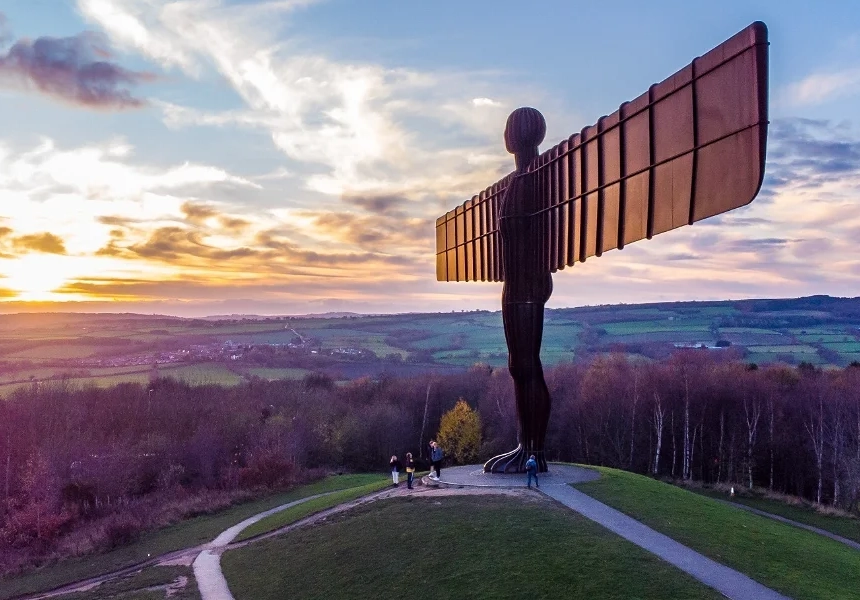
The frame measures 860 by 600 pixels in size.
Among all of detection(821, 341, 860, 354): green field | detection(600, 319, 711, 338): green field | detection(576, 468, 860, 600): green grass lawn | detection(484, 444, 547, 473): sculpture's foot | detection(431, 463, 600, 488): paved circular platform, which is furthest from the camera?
detection(600, 319, 711, 338): green field

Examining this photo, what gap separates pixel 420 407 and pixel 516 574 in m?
60.6

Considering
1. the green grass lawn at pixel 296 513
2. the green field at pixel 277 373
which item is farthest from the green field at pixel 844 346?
the green grass lawn at pixel 296 513

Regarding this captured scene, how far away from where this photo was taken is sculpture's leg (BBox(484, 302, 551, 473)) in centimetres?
2345

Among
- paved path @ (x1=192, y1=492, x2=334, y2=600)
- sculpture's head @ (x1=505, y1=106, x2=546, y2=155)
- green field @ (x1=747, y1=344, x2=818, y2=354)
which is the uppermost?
sculpture's head @ (x1=505, y1=106, x2=546, y2=155)

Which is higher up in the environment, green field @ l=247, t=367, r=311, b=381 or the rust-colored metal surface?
the rust-colored metal surface

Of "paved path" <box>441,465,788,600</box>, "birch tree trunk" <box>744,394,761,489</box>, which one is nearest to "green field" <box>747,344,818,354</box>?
"birch tree trunk" <box>744,394,761,489</box>

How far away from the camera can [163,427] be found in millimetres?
67562

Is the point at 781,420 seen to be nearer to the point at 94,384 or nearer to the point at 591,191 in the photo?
the point at 591,191

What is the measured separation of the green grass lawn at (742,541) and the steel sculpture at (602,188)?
381cm

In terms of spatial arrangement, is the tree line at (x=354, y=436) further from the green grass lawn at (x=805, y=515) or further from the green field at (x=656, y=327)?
Result: the green field at (x=656, y=327)

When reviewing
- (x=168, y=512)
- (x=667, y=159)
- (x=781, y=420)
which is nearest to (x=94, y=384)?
(x=168, y=512)

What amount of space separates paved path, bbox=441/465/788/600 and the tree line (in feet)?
60.4

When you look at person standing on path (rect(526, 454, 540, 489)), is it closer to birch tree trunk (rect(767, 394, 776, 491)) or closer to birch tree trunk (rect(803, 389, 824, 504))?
birch tree trunk (rect(803, 389, 824, 504))

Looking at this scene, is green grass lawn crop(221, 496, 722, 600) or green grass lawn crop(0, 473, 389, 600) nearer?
green grass lawn crop(221, 496, 722, 600)
